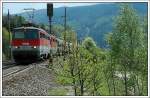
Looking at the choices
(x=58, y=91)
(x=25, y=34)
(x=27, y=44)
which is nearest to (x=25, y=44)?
(x=27, y=44)

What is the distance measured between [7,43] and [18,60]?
2635 millimetres

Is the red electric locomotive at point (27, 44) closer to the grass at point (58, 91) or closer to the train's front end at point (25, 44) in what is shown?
the train's front end at point (25, 44)

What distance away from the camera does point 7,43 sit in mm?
21188

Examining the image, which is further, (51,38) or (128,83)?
(51,38)

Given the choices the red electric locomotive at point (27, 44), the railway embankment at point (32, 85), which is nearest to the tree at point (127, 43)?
the railway embankment at point (32, 85)

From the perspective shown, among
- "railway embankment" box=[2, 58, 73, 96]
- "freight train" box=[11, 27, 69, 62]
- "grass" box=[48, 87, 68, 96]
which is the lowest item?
"grass" box=[48, 87, 68, 96]

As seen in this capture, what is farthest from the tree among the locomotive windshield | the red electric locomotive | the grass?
the locomotive windshield

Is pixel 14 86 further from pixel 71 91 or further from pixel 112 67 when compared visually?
pixel 112 67

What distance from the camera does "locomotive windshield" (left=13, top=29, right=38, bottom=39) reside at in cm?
1847

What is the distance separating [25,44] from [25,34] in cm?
50

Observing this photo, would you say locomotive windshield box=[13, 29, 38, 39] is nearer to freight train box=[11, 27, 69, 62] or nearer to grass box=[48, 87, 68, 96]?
freight train box=[11, 27, 69, 62]

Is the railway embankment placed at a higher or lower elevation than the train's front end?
lower

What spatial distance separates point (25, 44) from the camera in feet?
60.3

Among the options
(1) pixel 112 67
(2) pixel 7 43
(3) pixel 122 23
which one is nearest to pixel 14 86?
(1) pixel 112 67
